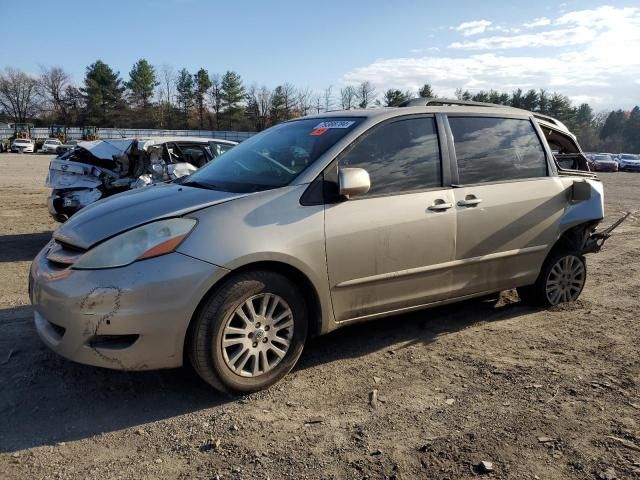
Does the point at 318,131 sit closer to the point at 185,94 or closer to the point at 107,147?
the point at 107,147

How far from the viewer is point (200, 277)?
2967mm

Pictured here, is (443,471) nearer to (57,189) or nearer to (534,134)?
(534,134)

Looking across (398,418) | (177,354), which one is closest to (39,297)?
(177,354)

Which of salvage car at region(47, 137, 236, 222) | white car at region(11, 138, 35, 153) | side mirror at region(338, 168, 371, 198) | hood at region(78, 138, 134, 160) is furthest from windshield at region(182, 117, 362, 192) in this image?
white car at region(11, 138, 35, 153)

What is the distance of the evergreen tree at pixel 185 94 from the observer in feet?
301

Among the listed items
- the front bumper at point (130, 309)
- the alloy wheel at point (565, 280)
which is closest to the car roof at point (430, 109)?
the alloy wheel at point (565, 280)

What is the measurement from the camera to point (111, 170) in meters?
8.20

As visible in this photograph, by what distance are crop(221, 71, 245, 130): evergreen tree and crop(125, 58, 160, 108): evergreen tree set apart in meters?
12.2

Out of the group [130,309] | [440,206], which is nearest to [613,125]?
[440,206]

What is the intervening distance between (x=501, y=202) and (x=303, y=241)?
1.91 meters

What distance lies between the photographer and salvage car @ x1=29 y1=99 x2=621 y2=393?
296 centimetres

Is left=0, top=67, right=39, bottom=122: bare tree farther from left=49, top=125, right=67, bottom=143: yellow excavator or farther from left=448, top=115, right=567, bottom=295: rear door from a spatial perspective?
left=448, top=115, right=567, bottom=295: rear door

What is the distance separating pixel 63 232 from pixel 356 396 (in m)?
2.18

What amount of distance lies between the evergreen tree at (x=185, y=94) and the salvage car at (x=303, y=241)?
303 feet
